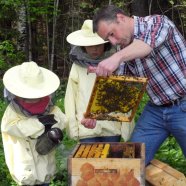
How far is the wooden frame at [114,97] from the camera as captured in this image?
3.53 meters

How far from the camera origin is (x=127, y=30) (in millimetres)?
3549

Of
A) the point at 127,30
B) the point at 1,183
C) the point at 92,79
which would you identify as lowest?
the point at 1,183

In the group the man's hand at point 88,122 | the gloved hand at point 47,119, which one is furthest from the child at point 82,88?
the gloved hand at point 47,119

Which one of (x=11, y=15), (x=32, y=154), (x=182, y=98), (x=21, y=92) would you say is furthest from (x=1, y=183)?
(x=11, y=15)

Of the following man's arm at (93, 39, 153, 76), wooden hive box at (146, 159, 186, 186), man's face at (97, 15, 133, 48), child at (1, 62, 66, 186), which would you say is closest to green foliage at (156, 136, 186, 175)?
wooden hive box at (146, 159, 186, 186)

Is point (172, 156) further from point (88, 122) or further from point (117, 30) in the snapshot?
point (117, 30)

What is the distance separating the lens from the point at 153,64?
3748 millimetres

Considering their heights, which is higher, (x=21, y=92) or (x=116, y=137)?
(x=21, y=92)

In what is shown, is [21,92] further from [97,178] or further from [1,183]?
[1,183]

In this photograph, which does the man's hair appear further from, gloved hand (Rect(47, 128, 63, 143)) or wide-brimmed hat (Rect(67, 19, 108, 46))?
gloved hand (Rect(47, 128, 63, 143))

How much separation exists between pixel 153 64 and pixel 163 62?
0.09 metres

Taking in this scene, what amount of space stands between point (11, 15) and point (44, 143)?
31.2ft

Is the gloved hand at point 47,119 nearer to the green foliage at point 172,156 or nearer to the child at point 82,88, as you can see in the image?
Answer: the child at point 82,88

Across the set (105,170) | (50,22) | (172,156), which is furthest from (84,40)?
(50,22)
